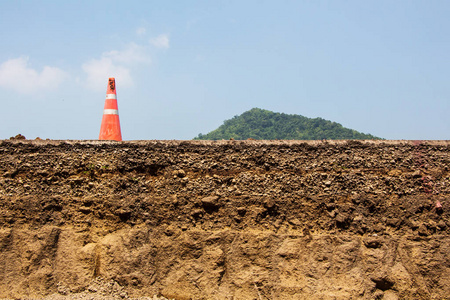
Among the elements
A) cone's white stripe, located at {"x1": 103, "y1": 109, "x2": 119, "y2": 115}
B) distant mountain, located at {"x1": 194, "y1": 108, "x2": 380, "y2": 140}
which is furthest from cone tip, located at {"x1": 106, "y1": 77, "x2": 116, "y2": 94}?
distant mountain, located at {"x1": 194, "y1": 108, "x2": 380, "y2": 140}

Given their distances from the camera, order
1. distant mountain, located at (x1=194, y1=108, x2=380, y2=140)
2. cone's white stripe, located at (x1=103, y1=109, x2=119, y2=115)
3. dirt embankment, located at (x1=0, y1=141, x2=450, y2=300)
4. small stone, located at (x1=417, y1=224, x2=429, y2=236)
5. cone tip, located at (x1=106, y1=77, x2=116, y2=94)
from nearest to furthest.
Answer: dirt embankment, located at (x1=0, y1=141, x2=450, y2=300) < small stone, located at (x1=417, y1=224, x2=429, y2=236) < cone's white stripe, located at (x1=103, y1=109, x2=119, y2=115) < cone tip, located at (x1=106, y1=77, x2=116, y2=94) < distant mountain, located at (x1=194, y1=108, x2=380, y2=140)

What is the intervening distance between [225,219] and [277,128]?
45732 millimetres

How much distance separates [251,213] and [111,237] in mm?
1655

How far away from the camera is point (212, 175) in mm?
5098

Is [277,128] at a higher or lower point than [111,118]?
higher

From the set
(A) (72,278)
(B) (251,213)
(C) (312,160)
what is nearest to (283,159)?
(C) (312,160)

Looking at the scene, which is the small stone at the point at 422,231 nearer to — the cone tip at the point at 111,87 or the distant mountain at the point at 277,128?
the cone tip at the point at 111,87

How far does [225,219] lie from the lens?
4.97m

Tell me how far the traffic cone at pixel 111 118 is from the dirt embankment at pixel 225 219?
3721 millimetres

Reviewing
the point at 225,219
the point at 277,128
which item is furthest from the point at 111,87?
the point at 277,128

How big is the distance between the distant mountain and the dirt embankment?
31805 mm

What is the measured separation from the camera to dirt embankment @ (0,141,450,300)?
15.8ft

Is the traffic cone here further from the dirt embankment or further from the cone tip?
the dirt embankment

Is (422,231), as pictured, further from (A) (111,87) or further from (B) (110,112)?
(A) (111,87)
